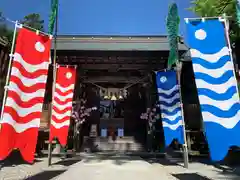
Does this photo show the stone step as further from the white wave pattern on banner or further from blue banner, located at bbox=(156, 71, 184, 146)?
the white wave pattern on banner

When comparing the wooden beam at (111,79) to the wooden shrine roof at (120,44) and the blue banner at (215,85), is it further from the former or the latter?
the blue banner at (215,85)

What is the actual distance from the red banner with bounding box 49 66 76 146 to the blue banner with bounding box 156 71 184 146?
4.40 meters

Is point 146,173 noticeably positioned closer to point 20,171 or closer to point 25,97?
point 25,97

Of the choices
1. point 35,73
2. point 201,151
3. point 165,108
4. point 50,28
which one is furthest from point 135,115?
point 35,73

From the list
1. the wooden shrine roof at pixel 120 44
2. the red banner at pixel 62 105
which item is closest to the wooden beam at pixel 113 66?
the wooden shrine roof at pixel 120 44

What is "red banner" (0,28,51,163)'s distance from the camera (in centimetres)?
490

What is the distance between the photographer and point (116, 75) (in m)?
17.4

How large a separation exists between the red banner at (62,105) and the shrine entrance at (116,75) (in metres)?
4.44

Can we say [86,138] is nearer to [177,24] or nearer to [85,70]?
[85,70]

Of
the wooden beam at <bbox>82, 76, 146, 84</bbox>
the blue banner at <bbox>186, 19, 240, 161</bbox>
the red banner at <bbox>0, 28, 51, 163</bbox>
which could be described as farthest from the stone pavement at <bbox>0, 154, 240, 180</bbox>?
the wooden beam at <bbox>82, 76, 146, 84</bbox>

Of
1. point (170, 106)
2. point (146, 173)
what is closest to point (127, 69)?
point (170, 106)

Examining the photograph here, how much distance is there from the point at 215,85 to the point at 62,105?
6714mm

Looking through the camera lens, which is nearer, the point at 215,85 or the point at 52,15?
the point at 215,85

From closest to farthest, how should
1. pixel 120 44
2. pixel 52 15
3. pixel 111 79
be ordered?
Result: 1. pixel 52 15
2. pixel 120 44
3. pixel 111 79
